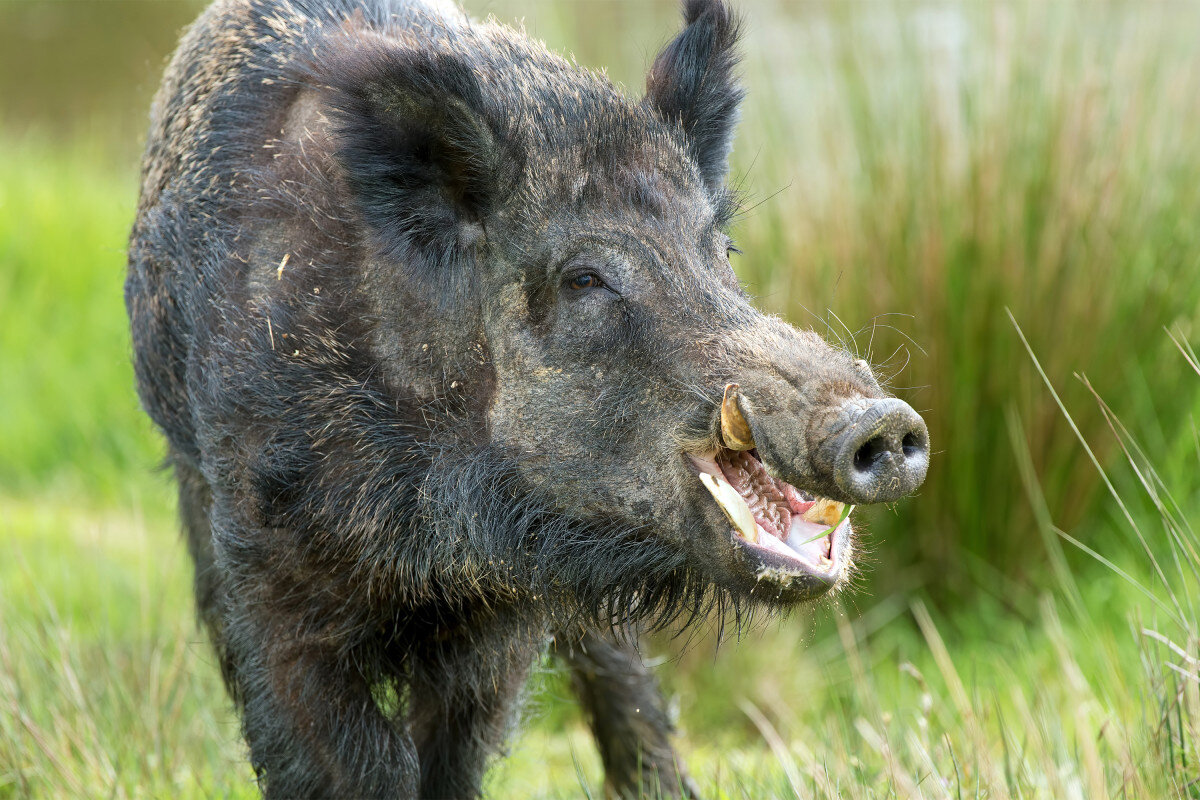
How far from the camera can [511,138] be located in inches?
130

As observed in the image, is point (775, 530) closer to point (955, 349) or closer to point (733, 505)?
point (733, 505)

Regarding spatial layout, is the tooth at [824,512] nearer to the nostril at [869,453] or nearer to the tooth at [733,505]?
the tooth at [733,505]

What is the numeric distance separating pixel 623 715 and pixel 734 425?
2.08 meters

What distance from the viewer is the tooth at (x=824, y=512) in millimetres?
2816

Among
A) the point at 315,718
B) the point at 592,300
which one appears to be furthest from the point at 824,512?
the point at 315,718

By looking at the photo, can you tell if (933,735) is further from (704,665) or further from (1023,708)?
(704,665)

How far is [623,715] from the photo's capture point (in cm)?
457

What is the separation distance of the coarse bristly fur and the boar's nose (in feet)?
0.97

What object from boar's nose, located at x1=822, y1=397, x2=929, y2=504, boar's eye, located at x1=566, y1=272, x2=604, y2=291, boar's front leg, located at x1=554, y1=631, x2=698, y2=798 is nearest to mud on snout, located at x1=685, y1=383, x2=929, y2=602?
boar's nose, located at x1=822, y1=397, x2=929, y2=504

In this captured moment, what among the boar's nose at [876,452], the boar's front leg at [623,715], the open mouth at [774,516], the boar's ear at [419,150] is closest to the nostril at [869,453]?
the boar's nose at [876,452]

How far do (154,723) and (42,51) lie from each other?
1542cm

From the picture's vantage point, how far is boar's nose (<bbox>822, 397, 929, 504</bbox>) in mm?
2488

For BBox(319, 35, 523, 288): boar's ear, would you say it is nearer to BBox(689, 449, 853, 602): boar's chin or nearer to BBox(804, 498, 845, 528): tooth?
BBox(689, 449, 853, 602): boar's chin

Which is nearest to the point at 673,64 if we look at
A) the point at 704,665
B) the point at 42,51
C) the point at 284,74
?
the point at 284,74
